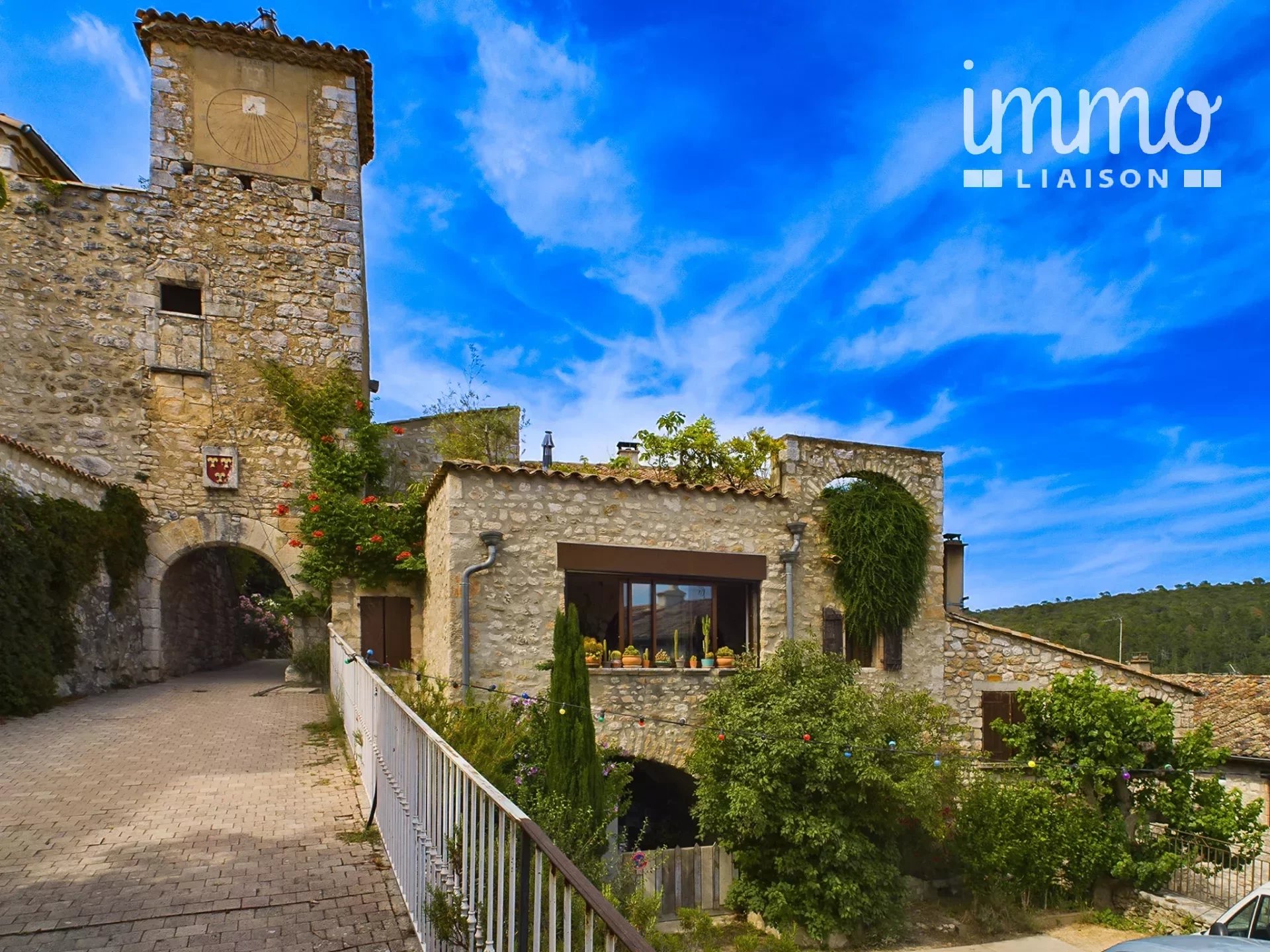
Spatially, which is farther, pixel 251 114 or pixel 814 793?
pixel 251 114

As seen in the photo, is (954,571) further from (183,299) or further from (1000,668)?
(183,299)

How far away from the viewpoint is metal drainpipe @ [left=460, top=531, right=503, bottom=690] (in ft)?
32.0

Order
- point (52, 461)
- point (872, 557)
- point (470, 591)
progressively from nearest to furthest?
1. point (470, 591)
2. point (52, 461)
3. point (872, 557)

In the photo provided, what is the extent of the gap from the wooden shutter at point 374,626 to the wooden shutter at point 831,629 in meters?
7.09

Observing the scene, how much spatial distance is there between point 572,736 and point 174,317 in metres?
10.5

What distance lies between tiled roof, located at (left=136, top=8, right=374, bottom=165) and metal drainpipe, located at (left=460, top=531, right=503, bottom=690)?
10.2m

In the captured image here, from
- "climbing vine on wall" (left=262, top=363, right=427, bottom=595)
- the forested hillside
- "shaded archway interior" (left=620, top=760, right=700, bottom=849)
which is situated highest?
"climbing vine on wall" (left=262, top=363, right=427, bottom=595)

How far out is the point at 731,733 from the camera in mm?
9797

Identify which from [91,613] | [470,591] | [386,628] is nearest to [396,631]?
[386,628]

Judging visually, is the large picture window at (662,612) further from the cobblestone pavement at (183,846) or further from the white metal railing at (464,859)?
the white metal railing at (464,859)

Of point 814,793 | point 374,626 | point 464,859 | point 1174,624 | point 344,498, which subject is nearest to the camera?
point 464,859

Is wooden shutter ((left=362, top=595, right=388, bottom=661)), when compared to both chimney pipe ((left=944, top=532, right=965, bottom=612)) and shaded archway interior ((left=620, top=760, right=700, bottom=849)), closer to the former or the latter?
shaded archway interior ((left=620, top=760, right=700, bottom=849))

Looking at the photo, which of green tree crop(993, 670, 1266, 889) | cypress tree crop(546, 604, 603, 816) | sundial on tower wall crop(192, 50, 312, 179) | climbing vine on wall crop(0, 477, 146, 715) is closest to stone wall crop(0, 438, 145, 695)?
climbing vine on wall crop(0, 477, 146, 715)

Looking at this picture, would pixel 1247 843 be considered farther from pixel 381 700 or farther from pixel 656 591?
pixel 381 700
